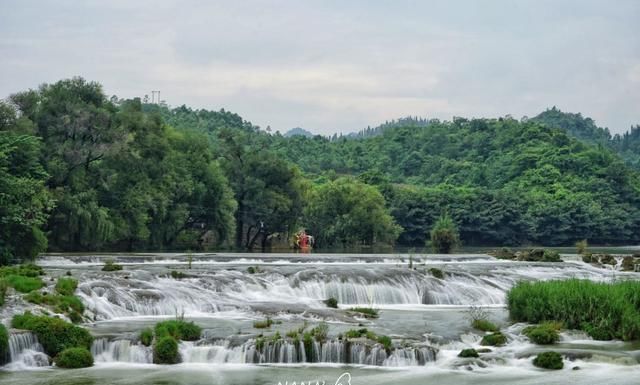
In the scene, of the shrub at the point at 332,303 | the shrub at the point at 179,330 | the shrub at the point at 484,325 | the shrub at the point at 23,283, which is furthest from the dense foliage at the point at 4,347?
the shrub at the point at 484,325

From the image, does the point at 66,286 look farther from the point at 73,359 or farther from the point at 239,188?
the point at 239,188

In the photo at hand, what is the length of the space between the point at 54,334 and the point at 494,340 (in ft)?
44.6

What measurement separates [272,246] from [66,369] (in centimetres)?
6576

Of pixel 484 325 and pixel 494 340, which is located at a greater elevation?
pixel 484 325

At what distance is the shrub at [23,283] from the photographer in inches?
1232

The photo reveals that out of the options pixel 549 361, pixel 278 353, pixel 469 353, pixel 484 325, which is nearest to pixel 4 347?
pixel 278 353

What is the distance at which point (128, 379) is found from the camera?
76.7 ft

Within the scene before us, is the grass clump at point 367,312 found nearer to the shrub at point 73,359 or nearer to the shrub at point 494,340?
the shrub at point 494,340

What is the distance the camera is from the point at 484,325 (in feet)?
101

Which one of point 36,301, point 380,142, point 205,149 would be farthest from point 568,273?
point 380,142

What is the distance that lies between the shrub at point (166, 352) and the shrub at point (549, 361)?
413 inches

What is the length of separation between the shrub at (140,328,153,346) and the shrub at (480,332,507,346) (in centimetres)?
1052

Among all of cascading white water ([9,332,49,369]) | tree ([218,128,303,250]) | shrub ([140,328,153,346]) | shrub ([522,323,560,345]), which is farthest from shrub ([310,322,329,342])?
tree ([218,128,303,250])

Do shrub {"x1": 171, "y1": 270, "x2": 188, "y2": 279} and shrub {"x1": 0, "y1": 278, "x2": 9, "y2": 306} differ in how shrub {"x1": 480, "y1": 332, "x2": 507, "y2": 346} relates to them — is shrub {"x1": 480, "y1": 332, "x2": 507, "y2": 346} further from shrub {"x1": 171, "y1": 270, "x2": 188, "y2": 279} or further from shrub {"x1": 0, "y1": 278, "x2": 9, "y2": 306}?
shrub {"x1": 0, "y1": 278, "x2": 9, "y2": 306}
